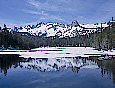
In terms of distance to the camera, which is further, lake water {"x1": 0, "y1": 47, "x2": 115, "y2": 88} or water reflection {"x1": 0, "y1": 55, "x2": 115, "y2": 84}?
water reflection {"x1": 0, "y1": 55, "x2": 115, "y2": 84}

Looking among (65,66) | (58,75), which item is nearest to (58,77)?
(58,75)

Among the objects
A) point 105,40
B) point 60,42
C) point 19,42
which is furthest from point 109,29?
point 60,42

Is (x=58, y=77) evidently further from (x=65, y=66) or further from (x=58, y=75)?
→ (x=65, y=66)

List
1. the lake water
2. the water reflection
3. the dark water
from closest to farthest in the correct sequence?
the dark water
the lake water
the water reflection

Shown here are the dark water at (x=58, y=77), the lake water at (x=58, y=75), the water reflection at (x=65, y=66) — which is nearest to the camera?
the dark water at (x=58, y=77)

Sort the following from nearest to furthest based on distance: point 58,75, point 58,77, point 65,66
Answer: point 58,77 < point 58,75 < point 65,66

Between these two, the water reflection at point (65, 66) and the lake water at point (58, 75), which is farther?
the water reflection at point (65, 66)

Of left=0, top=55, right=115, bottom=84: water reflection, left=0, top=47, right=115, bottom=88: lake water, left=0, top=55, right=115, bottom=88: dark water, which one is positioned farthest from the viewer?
left=0, top=55, right=115, bottom=84: water reflection

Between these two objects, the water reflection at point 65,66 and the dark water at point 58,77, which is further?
the water reflection at point 65,66

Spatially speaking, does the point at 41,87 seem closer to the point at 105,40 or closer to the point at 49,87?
the point at 49,87

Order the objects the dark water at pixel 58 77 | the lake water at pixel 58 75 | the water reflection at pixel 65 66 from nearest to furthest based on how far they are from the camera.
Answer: the dark water at pixel 58 77, the lake water at pixel 58 75, the water reflection at pixel 65 66

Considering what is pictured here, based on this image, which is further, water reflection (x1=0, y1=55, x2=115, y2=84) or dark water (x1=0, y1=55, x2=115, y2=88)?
water reflection (x1=0, y1=55, x2=115, y2=84)

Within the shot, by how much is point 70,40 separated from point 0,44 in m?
112

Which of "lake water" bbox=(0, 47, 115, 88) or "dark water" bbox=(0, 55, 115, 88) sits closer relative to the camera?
"dark water" bbox=(0, 55, 115, 88)
